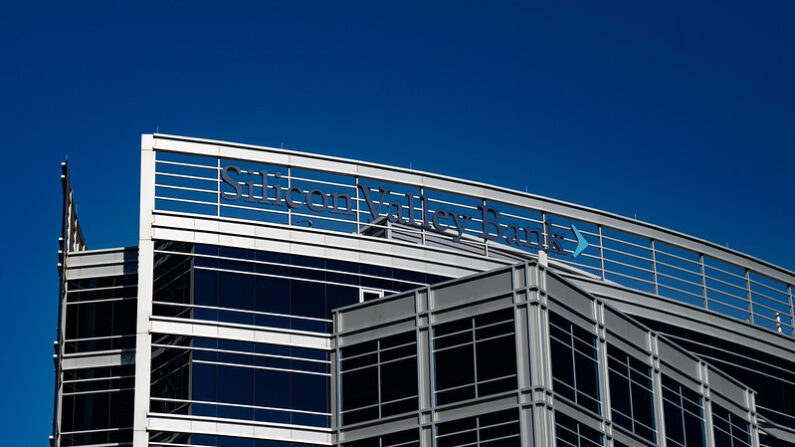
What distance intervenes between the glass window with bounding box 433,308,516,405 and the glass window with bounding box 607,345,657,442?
4.76 m

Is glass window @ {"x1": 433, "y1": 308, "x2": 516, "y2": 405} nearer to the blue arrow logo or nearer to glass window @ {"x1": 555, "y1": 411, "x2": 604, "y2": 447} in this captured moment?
glass window @ {"x1": 555, "y1": 411, "x2": 604, "y2": 447}

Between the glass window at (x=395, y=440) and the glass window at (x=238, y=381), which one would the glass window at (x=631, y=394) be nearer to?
the glass window at (x=395, y=440)

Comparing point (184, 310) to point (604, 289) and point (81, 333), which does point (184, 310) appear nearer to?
point (81, 333)

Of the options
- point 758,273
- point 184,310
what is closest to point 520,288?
point 184,310

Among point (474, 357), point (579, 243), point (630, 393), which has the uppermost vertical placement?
point (579, 243)

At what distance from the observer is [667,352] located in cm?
6650

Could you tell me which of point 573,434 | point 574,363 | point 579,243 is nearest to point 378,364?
point 574,363

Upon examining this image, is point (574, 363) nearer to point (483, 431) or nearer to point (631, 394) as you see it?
point (631, 394)

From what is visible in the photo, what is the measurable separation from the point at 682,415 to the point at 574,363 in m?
7.69

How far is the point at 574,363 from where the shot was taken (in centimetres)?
6053

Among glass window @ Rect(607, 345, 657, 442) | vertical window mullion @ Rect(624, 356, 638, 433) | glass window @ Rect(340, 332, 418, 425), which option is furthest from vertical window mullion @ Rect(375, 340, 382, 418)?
vertical window mullion @ Rect(624, 356, 638, 433)

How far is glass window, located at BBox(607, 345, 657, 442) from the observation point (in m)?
62.2

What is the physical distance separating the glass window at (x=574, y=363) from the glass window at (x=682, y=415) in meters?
5.09

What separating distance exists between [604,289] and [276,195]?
15922mm
